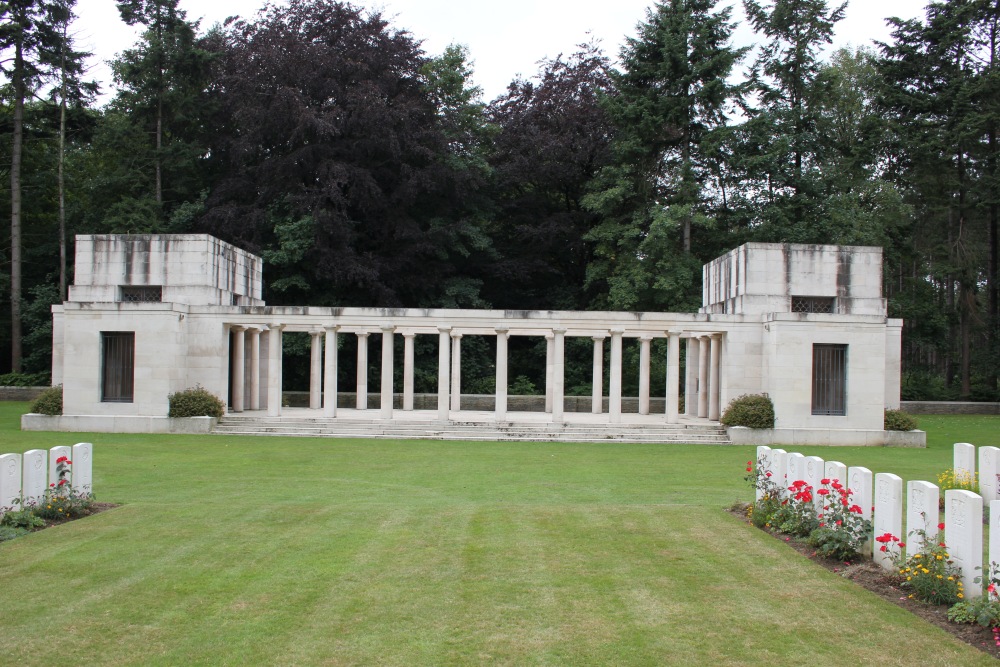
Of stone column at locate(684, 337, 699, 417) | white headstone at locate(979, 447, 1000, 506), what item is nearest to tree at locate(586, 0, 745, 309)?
stone column at locate(684, 337, 699, 417)

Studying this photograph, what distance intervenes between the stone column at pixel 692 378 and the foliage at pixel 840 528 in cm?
2650

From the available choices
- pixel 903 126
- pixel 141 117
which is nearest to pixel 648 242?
pixel 903 126

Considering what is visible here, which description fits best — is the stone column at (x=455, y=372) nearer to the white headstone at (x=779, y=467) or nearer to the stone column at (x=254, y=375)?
the stone column at (x=254, y=375)

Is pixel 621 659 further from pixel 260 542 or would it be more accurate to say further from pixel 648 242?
pixel 648 242

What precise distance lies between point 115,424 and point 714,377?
77.3ft

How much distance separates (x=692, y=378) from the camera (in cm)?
3944

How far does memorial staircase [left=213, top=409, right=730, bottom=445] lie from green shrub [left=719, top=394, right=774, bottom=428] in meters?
0.67

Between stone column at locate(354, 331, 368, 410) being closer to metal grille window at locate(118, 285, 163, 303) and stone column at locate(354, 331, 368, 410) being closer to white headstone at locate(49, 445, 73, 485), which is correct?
metal grille window at locate(118, 285, 163, 303)

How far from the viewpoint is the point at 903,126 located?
1914 inches

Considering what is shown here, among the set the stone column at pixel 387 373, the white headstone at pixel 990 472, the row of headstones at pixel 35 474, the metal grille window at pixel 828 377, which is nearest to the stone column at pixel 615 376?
the metal grille window at pixel 828 377

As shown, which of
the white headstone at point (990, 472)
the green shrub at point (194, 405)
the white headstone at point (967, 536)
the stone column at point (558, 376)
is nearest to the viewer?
the white headstone at point (967, 536)

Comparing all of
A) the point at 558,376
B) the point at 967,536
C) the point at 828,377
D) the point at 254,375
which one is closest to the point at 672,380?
the point at 558,376

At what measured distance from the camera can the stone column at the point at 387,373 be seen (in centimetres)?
3381

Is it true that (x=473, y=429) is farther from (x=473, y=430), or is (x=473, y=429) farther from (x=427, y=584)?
(x=427, y=584)
